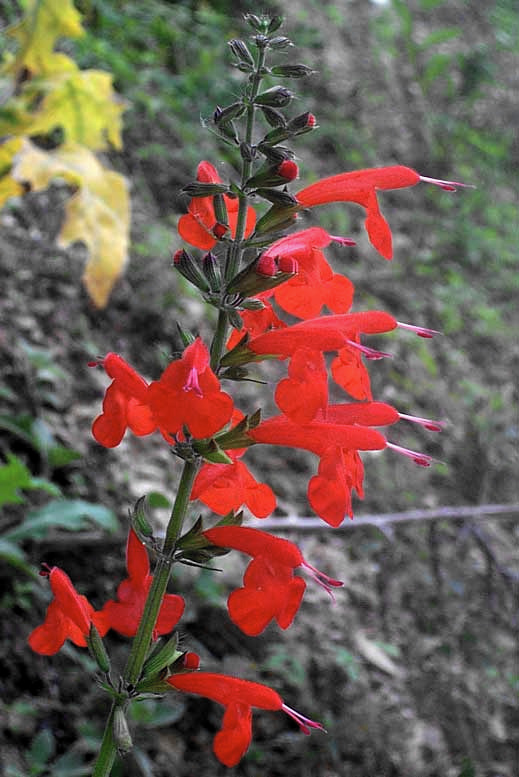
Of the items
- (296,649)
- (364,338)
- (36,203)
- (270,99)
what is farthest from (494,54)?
(270,99)

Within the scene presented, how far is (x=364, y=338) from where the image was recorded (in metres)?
4.71

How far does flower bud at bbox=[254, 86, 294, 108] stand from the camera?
1.22 metres

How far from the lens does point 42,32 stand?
340 cm

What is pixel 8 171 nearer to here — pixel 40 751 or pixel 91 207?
pixel 91 207

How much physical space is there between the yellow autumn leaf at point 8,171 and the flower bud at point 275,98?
1.99m

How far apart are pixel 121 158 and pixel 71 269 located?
1215 mm

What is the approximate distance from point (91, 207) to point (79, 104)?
0.52m

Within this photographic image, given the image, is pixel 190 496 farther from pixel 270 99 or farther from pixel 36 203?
pixel 36 203

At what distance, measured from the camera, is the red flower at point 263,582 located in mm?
1135

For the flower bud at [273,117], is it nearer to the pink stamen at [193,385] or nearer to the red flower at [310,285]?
the red flower at [310,285]

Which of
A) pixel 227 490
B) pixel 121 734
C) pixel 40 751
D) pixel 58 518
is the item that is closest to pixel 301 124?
pixel 227 490

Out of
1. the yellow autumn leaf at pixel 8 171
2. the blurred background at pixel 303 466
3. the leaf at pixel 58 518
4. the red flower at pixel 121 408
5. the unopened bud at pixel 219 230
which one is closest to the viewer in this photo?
the red flower at pixel 121 408

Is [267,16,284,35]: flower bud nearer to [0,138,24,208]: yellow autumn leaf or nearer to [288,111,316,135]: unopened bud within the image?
[288,111,316,135]: unopened bud

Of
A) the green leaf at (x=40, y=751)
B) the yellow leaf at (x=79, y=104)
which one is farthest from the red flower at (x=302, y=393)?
the yellow leaf at (x=79, y=104)
